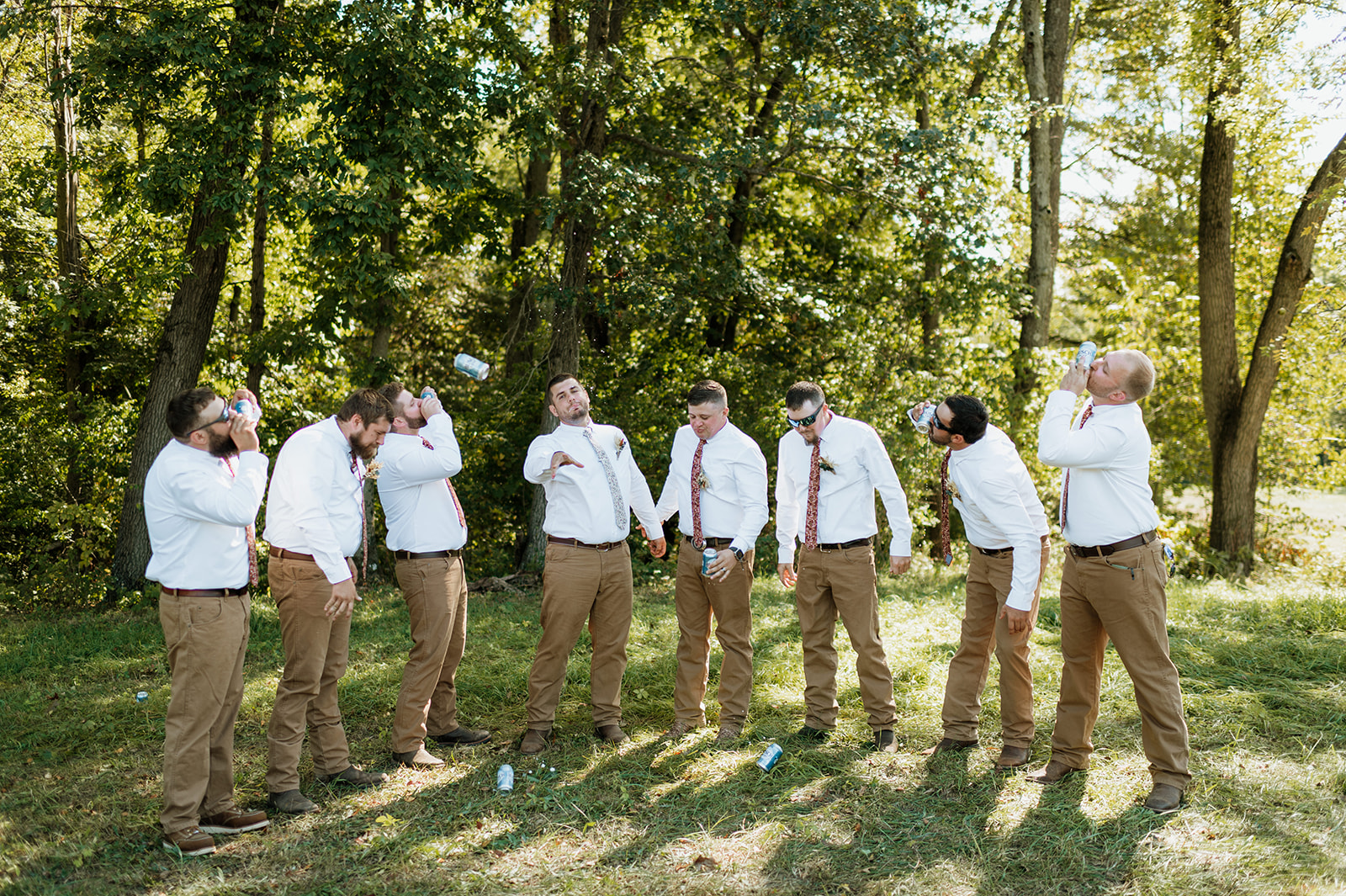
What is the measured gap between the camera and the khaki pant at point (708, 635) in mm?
6043

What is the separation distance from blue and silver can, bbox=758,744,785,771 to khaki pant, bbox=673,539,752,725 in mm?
597

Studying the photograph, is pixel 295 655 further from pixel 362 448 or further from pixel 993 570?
pixel 993 570

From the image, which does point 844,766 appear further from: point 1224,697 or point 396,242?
point 396,242

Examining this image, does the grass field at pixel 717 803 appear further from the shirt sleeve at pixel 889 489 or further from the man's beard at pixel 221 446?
the man's beard at pixel 221 446

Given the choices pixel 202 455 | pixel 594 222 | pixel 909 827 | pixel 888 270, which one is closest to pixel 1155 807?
pixel 909 827

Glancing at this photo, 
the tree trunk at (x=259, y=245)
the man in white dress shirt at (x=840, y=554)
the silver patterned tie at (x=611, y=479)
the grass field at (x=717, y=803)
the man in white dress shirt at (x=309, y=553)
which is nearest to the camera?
the grass field at (x=717, y=803)

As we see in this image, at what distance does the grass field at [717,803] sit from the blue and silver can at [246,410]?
2035 millimetres

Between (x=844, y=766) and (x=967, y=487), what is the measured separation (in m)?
1.75

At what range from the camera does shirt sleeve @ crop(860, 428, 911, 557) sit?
226 inches

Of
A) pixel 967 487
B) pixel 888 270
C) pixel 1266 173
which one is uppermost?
pixel 1266 173

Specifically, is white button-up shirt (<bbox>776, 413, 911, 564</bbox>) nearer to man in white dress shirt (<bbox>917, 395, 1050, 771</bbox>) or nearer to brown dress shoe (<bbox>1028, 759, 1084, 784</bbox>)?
man in white dress shirt (<bbox>917, 395, 1050, 771</bbox>)

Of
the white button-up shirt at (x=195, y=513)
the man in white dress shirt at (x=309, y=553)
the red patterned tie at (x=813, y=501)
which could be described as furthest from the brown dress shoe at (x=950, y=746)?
the white button-up shirt at (x=195, y=513)

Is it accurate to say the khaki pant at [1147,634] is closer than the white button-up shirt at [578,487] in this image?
Yes

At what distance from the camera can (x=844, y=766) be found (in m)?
5.46
